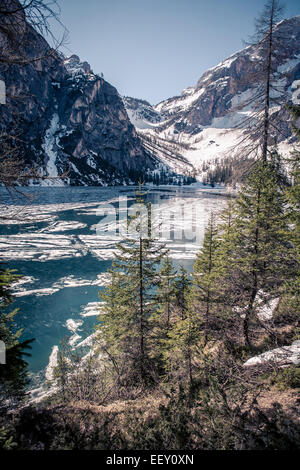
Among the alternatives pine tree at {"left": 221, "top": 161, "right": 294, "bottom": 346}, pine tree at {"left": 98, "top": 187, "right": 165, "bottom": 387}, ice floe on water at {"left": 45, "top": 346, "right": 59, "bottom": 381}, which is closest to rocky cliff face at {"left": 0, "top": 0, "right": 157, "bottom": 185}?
ice floe on water at {"left": 45, "top": 346, "right": 59, "bottom": 381}

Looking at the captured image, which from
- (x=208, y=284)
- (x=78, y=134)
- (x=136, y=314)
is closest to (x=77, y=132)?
(x=78, y=134)

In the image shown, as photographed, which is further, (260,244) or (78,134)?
(78,134)

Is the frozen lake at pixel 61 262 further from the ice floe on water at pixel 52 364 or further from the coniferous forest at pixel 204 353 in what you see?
the coniferous forest at pixel 204 353

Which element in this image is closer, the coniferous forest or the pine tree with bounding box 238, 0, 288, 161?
the coniferous forest

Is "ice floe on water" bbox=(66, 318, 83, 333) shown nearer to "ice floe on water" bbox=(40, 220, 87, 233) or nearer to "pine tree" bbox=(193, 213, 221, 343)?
"pine tree" bbox=(193, 213, 221, 343)

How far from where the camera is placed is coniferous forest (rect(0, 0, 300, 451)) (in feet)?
15.0

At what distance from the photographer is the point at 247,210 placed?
366 inches

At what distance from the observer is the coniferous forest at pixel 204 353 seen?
4582mm

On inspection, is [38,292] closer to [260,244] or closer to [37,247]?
[37,247]

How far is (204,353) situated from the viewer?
9.68 meters

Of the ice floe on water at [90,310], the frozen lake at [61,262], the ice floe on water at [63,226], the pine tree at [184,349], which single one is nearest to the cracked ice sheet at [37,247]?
the frozen lake at [61,262]

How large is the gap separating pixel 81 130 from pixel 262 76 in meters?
194

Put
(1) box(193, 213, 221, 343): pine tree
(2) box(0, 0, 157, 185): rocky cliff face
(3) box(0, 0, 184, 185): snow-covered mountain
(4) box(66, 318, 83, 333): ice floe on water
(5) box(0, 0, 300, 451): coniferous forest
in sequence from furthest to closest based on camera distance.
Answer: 1. (3) box(0, 0, 184, 185): snow-covered mountain
2. (2) box(0, 0, 157, 185): rocky cliff face
3. (4) box(66, 318, 83, 333): ice floe on water
4. (1) box(193, 213, 221, 343): pine tree
5. (5) box(0, 0, 300, 451): coniferous forest
